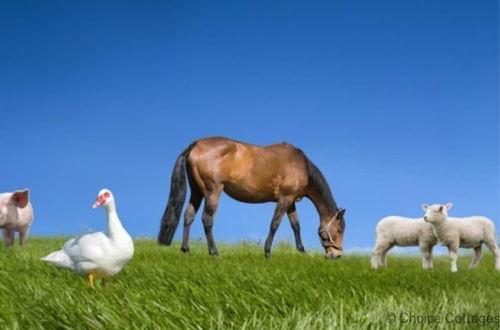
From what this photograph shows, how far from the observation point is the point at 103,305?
3.62m

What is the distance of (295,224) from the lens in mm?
9977

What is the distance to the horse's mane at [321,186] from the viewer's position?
9.65 metres

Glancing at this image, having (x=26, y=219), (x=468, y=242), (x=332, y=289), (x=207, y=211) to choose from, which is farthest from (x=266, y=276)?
(x=26, y=219)

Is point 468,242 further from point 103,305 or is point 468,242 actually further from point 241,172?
point 103,305

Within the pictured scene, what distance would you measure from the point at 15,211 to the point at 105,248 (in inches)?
253

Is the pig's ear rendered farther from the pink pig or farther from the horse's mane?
the horse's mane

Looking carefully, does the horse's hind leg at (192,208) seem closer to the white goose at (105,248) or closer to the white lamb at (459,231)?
the white lamb at (459,231)

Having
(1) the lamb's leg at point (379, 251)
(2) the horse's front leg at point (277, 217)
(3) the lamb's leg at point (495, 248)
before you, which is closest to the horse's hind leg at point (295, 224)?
(2) the horse's front leg at point (277, 217)

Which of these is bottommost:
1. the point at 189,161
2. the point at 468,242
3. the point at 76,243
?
the point at 468,242

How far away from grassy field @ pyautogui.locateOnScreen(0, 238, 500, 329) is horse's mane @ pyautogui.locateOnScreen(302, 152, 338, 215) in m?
2.90

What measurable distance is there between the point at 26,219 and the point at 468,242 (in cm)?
754

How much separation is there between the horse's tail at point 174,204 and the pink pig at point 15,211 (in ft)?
9.28

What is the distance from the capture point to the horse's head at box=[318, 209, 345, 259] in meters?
9.45

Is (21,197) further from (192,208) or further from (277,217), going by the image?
(277,217)
